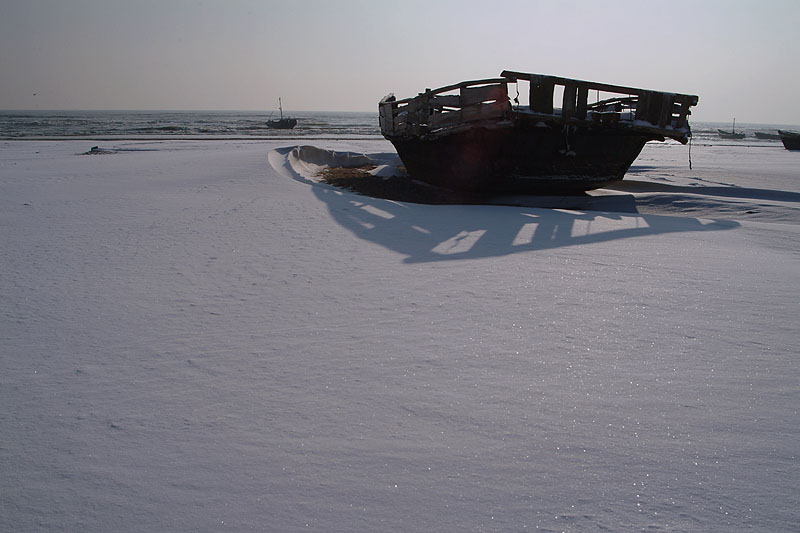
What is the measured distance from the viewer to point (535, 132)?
834 centimetres

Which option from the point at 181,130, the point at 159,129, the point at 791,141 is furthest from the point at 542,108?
the point at 159,129

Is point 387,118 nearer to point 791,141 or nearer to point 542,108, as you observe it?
point 542,108

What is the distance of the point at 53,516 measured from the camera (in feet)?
4.59

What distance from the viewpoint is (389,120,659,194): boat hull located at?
8352 millimetres

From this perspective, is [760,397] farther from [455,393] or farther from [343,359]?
[343,359]

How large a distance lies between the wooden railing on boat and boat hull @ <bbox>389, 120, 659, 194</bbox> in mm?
188

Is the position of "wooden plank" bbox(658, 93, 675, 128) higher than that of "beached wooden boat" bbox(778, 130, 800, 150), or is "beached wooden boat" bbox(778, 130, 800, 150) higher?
"beached wooden boat" bbox(778, 130, 800, 150)

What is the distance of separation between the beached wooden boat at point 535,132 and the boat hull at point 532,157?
17 mm

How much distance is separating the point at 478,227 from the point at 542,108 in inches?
153

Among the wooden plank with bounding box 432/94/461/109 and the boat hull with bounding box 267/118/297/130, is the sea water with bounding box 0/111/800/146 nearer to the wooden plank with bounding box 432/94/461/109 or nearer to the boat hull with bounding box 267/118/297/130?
the boat hull with bounding box 267/118/297/130

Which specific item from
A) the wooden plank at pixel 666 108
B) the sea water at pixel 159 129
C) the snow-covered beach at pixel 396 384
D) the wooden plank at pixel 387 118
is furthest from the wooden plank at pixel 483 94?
the sea water at pixel 159 129

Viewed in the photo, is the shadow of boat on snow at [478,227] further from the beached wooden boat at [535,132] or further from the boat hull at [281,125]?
the boat hull at [281,125]

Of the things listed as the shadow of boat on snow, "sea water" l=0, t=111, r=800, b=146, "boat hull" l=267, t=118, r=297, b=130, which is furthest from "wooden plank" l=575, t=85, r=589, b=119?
"boat hull" l=267, t=118, r=297, b=130

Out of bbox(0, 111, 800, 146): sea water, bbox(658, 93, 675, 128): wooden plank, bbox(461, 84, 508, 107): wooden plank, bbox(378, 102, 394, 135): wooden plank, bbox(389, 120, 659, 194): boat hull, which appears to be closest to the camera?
bbox(461, 84, 508, 107): wooden plank
